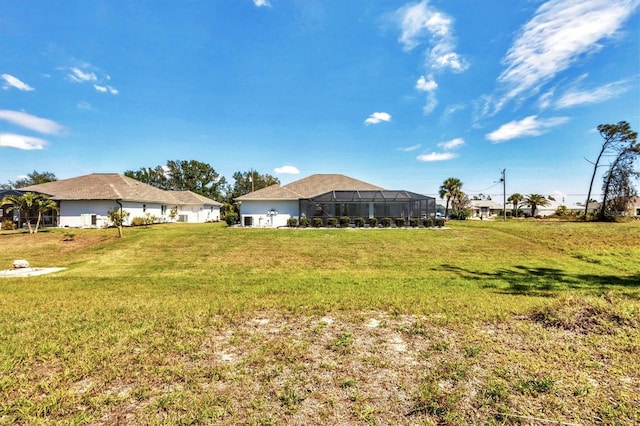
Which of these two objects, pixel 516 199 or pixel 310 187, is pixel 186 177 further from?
pixel 516 199

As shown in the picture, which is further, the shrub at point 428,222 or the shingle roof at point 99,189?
the shingle roof at point 99,189

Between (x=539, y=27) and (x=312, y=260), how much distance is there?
1351 cm

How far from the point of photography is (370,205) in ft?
87.7

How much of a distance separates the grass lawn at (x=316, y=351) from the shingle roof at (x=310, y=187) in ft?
58.2

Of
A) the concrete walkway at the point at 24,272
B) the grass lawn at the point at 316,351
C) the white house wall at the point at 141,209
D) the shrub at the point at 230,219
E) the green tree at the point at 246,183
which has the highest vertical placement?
the green tree at the point at 246,183

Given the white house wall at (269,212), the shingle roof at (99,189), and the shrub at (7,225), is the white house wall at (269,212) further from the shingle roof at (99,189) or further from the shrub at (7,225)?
the shrub at (7,225)

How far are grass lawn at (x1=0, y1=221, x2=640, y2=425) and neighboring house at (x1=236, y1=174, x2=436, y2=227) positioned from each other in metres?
16.7

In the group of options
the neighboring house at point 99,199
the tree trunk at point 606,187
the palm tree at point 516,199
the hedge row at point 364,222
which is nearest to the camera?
the hedge row at point 364,222

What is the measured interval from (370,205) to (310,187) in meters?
6.52

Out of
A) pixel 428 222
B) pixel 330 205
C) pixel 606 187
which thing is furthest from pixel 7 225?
pixel 606 187

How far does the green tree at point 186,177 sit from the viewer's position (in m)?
58.4

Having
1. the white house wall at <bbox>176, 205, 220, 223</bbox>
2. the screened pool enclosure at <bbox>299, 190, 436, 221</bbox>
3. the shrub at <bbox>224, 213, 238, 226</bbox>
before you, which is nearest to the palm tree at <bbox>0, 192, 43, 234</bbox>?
the shrub at <bbox>224, 213, 238, 226</bbox>

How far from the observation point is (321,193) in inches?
1070

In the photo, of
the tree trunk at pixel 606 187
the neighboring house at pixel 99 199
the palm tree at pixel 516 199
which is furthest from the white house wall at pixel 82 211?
the palm tree at pixel 516 199
